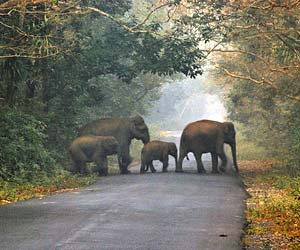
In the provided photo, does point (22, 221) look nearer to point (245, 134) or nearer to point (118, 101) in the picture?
point (118, 101)

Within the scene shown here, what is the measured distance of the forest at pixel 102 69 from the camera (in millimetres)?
17656

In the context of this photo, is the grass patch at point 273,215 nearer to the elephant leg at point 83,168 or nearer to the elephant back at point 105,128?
the elephant leg at point 83,168

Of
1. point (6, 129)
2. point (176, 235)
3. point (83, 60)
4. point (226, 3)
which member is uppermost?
point (226, 3)

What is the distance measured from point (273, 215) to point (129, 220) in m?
2.81

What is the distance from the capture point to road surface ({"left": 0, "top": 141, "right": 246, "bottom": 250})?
28.6ft

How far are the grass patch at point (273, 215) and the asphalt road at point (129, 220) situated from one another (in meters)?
0.24

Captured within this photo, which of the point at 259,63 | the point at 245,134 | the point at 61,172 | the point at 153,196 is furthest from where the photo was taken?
the point at 245,134

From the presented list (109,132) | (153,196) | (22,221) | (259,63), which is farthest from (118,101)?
(22,221)

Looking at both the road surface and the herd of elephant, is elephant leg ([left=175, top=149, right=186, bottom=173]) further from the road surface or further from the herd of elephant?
the road surface

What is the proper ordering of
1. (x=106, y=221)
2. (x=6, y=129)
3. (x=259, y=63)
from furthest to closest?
1. (x=259, y=63)
2. (x=6, y=129)
3. (x=106, y=221)

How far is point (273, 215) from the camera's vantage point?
39.9ft

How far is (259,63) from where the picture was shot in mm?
32688

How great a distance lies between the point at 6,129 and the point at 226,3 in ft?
30.7

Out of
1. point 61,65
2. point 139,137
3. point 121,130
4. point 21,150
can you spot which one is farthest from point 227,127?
point 21,150
